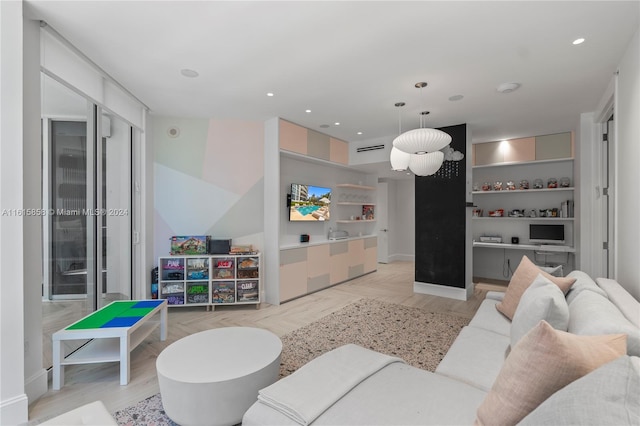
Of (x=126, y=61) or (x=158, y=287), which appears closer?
(x=126, y=61)

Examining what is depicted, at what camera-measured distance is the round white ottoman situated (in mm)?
1743

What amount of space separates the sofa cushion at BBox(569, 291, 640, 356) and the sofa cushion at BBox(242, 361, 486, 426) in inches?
23.2

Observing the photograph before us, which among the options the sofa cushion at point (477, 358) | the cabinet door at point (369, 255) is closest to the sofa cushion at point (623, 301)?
the sofa cushion at point (477, 358)

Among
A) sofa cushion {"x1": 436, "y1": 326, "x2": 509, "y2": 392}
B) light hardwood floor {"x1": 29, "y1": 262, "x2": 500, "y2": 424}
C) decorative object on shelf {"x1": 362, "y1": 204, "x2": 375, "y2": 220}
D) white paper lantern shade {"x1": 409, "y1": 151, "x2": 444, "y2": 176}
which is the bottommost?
light hardwood floor {"x1": 29, "y1": 262, "x2": 500, "y2": 424}

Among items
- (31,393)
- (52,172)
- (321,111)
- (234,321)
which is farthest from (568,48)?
(31,393)

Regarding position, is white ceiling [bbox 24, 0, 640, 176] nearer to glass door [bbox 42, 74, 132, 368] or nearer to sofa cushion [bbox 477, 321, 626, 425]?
glass door [bbox 42, 74, 132, 368]

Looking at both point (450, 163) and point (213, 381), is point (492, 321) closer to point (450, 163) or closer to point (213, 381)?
point (213, 381)

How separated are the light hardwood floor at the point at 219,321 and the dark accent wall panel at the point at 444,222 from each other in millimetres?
429

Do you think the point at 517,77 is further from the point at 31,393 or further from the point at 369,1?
the point at 31,393

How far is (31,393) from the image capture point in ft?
7.06

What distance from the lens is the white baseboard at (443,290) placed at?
15.1 feet

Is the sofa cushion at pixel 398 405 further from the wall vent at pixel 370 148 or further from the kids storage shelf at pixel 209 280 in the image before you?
the wall vent at pixel 370 148

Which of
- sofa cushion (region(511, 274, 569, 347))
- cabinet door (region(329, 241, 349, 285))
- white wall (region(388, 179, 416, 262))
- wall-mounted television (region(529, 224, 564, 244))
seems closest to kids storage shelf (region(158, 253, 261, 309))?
cabinet door (region(329, 241, 349, 285))

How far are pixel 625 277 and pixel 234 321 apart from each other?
389 cm
